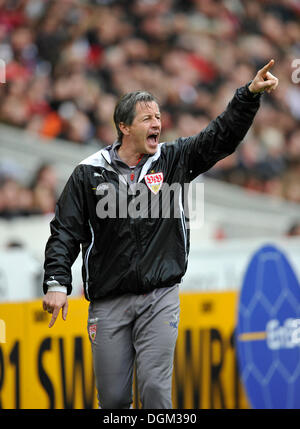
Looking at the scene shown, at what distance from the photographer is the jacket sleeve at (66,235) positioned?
167 inches

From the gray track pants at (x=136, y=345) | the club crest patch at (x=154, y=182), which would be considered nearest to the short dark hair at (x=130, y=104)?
the club crest patch at (x=154, y=182)

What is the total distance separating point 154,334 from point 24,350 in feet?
5.45

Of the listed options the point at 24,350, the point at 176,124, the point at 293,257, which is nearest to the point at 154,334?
the point at 24,350

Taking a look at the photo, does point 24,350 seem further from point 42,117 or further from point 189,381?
point 42,117

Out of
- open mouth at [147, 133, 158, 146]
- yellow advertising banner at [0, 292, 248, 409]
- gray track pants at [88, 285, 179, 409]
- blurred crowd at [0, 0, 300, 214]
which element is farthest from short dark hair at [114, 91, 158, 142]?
blurred crowd at [0, 0, 300, 214]

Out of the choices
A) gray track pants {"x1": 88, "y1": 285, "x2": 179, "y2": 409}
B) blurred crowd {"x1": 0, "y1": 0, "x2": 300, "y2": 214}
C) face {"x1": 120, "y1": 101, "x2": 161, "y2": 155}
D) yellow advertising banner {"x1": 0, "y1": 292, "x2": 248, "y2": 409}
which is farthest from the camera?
blurred crowd {"x1": 0, "y1": 0, "x2": 300, "y2": 214}

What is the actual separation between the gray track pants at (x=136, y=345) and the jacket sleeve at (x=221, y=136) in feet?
2.37

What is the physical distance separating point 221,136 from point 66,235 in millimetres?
1003

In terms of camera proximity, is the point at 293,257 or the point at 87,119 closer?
the point at 293,257

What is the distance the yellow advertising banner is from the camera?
5.55m

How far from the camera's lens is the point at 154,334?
4.24 metres

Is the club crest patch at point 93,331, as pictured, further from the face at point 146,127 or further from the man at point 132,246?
the face at point 146,127

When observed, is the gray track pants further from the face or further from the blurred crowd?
the blurred crowd
